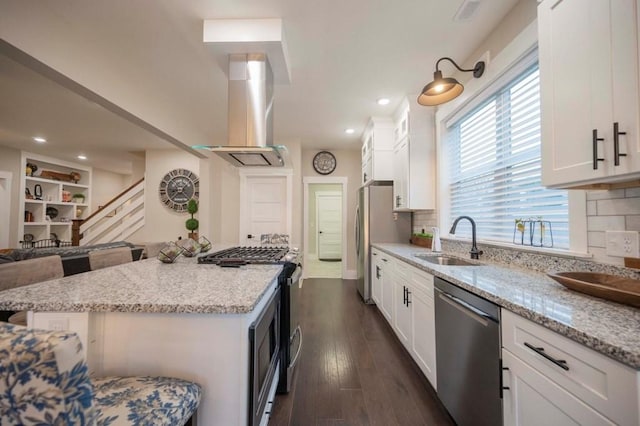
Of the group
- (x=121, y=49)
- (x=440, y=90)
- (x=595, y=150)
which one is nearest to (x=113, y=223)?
(x=121, y=49)

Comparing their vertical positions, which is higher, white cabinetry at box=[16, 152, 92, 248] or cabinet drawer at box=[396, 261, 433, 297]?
white cabinetry at box=[16, 152, 92, 248]

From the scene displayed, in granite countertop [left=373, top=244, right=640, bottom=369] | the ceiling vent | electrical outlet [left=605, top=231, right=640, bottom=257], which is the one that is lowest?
granite countertop [left=373, top=244, right=640, bottom=369]

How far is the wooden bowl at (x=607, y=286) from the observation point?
0.87m

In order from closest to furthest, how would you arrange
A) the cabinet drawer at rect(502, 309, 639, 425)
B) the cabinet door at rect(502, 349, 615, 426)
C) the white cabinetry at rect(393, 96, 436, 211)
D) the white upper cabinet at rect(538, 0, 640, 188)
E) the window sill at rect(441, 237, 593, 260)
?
the cabinet drawer at rect(502, 309, 639, 425) < the cabinet door at rect(502, 349, 615, 426) < the white upper cabinet at rect(538, 0, 640, 188) < the window sill at rect(441, 237, 593, 260) < the white cabinetry at rect(393, 96, 436, 211)

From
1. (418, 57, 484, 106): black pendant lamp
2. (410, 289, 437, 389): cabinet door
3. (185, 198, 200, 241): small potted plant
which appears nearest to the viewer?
(410, 289, 437, 389): cabinet door

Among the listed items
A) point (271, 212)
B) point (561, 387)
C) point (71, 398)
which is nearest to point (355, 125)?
point (271, 212)

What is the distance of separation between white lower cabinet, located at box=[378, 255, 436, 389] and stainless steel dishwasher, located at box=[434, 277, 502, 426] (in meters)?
0.10

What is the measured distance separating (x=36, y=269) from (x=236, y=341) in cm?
192

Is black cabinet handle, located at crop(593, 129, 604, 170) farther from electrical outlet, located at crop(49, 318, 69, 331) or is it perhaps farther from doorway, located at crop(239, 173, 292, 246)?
doorway, located at crop(239, 173, 292, 246)

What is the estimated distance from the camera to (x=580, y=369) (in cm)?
72

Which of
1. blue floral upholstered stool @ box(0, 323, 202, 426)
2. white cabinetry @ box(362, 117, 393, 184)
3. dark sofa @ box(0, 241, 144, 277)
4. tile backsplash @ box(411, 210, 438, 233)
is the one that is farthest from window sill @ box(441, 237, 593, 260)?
dark sofa @ box(0, 241, 144, 277)

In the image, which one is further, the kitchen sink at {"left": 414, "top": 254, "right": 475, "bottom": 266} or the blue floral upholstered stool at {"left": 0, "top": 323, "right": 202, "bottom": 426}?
the kitchen sink at {"left": 414, "top": 254, "right": 475, "bottom": 266}

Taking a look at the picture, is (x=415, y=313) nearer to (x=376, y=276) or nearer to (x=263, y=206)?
(x=376, y=276)

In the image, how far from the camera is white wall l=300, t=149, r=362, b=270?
17.2 ft
